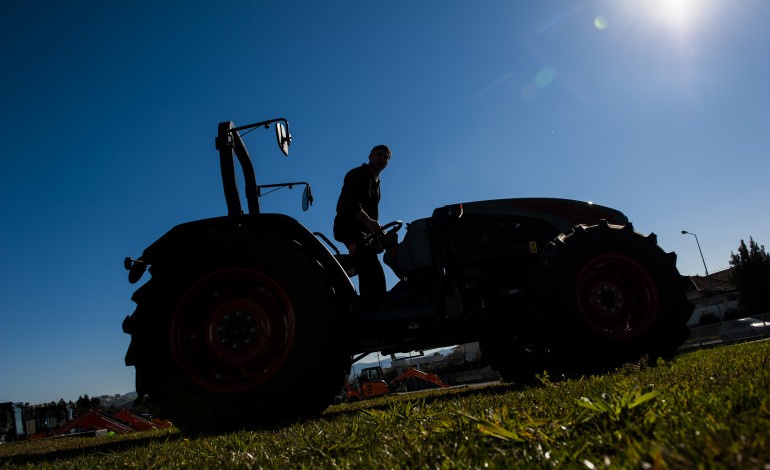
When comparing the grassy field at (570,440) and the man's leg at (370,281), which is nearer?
the grassy field at (570,440)

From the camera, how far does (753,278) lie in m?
40.0

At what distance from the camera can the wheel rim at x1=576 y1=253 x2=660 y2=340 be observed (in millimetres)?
3824

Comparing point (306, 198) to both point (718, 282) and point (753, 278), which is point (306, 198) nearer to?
point (753, 278)

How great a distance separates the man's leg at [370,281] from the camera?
13.6 ft

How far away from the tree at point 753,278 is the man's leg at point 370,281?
4579 centimetres

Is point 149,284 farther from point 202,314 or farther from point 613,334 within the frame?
point 613,334

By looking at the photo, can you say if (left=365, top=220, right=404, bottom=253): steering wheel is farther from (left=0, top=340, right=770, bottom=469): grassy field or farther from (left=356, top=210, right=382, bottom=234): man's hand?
(left=0, top=340, right=770, bottom=469): grassy field

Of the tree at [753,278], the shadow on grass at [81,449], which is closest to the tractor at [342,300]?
the shadow on grass at [81,449]

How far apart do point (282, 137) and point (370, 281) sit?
1.57 metres

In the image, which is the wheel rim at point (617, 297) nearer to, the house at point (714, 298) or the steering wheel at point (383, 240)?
the steering wheel at point (383, 240)

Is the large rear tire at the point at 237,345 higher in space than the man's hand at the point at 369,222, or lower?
lower

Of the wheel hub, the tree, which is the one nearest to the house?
the tree

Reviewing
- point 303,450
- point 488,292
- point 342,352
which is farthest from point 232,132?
point 303,450

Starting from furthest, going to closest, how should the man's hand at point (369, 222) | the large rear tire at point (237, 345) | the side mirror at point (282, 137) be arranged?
the side mirror at point (282, 137)
the man's hand at point (369, 222)
the large rear tire at point (237, 345)
